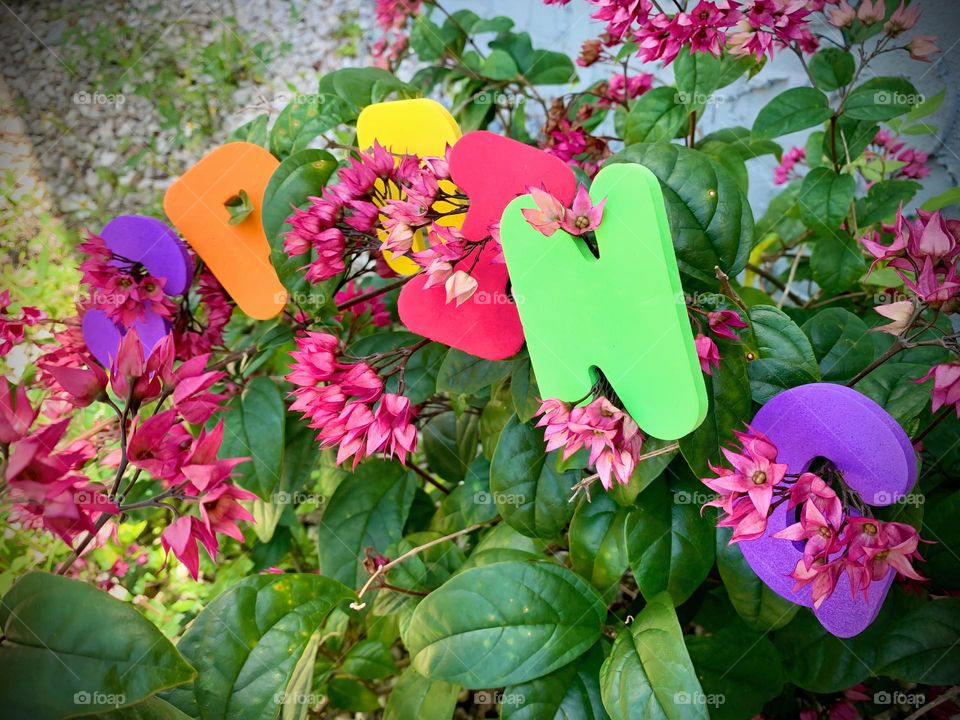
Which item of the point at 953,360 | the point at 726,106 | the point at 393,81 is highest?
the point at 393,81

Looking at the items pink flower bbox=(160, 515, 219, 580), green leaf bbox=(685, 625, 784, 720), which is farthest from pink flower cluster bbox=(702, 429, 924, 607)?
pink flower bbox=(160, 515, 219, 580)

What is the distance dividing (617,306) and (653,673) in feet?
1.16

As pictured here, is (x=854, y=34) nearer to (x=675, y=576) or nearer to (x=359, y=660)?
(x=675, y=576)

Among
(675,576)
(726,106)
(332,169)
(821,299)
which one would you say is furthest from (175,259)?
(726,106)

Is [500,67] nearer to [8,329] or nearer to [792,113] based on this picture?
[792,113]

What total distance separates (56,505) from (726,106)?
1.48 m

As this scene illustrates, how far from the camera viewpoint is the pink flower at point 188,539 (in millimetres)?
539

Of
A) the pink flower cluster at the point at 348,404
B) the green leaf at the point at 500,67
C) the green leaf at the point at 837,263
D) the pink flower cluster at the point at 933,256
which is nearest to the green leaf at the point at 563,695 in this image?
the pink flower cluster at the point at 348,404

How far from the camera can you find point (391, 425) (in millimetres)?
690

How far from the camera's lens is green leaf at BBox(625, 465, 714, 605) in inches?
28.5

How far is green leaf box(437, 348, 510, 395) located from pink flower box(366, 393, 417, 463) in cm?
11

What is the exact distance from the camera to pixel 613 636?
2.69 ft

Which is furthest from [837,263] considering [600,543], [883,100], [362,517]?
[362,517]

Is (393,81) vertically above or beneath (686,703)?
above
